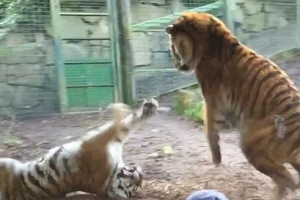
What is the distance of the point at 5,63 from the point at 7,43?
11 cm

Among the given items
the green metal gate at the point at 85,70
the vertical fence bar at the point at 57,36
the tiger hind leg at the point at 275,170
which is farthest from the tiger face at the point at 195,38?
the vertical fence bar at the point at 57,36

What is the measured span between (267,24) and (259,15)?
0.08m

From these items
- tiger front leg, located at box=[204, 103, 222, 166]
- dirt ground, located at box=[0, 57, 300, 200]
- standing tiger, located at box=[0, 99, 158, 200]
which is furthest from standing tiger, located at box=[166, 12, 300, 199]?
standing tiger, located at box=[0, 99, 158, 200]

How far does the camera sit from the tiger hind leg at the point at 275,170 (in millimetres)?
1929

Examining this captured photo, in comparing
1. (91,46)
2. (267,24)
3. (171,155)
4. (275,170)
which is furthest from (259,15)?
(275,170)

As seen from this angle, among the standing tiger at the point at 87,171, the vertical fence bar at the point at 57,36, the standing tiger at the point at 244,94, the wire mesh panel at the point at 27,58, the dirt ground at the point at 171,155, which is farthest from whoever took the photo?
the vertical fence bar at the point at 57,36

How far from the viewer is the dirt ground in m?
2.18

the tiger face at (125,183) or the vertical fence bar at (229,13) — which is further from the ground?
the vertical fence bar at (229,13)

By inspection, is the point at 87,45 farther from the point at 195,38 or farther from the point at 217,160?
the point at 217,160

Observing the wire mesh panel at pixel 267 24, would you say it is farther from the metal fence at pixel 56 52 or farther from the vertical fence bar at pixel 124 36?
the metal fence at pixel 56 52

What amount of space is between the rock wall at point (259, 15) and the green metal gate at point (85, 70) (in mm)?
691

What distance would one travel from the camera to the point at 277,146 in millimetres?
1911

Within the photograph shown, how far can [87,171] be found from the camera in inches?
81.7

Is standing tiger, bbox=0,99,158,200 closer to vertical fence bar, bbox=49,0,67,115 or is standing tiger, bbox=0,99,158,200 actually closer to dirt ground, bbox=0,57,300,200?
dirt ground, bbox=0,57,300,200
